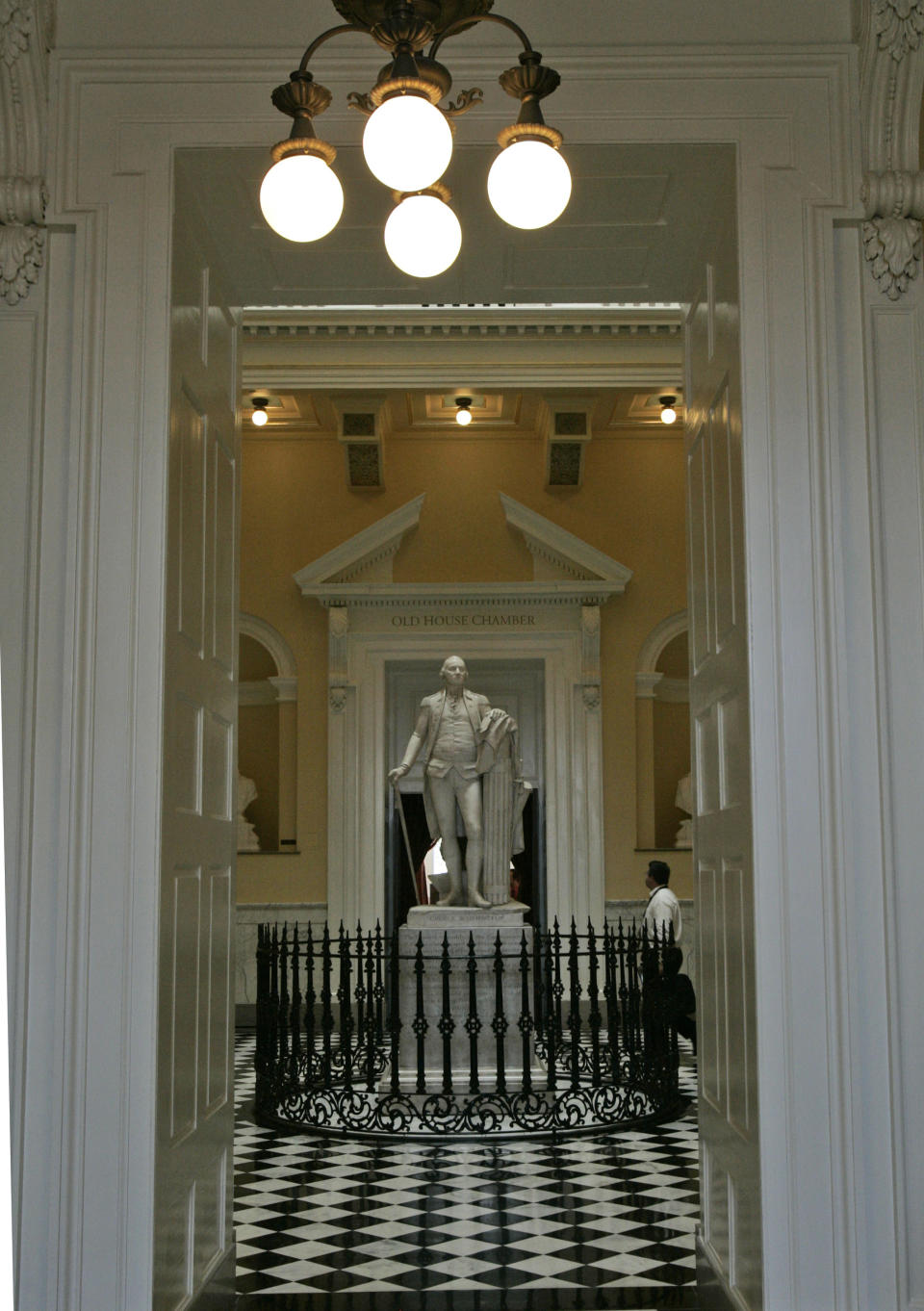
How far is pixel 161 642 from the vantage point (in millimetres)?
3762

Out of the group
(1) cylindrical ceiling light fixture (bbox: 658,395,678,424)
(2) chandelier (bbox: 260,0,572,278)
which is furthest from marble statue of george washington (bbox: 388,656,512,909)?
(2) chandelier (bbox: 260,0,572,278)

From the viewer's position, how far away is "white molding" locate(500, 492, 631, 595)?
1468 centimetres

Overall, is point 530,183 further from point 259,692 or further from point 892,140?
point 259,692

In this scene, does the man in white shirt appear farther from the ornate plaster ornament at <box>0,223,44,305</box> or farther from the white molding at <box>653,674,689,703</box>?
the ornate plaster ornament at <box>0,223,44,305</box>

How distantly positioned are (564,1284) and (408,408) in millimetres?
10898

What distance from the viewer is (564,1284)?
5391 mm

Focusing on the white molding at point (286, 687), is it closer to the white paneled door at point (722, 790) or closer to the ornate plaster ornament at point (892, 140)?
the white paneled door at point (722, 790)

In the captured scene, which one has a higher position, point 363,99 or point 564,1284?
point 363,99

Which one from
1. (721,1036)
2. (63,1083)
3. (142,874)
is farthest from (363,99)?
(721,1036)

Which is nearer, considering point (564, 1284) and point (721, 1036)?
point (721, 1036)

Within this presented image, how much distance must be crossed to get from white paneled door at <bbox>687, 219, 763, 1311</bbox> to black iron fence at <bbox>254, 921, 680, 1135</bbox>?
3.88 metres

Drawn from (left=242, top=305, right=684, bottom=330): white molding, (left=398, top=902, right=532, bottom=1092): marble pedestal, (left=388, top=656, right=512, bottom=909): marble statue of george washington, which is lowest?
(left=398, top=902, right=532, bottom=1092): marble pedestal

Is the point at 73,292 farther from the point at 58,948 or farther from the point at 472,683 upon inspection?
the point at 472,683

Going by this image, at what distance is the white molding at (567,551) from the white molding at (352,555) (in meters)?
1.23
